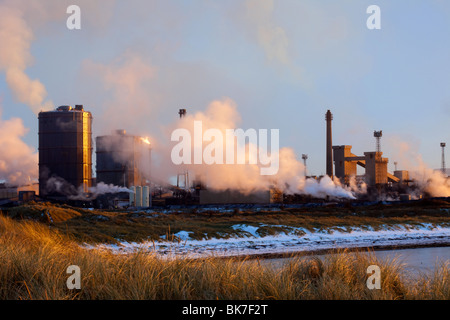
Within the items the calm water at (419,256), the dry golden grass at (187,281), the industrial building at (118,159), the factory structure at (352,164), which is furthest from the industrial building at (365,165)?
the dry golden grass at (187,281)

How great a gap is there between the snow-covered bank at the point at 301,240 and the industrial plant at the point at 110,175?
3546 centimetres

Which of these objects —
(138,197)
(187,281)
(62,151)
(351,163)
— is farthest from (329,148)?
(187,281)

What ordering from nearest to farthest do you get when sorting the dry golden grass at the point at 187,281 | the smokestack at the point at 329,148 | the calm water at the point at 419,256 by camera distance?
the dry golden grass at the point at 187,281, the calm water at the point at 419,256, the smokestack at the point at 329,148

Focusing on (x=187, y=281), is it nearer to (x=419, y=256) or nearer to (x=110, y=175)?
(x=419, y=256)

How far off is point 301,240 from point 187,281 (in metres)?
22.0

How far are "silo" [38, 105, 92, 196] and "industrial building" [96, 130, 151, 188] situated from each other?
4.55m

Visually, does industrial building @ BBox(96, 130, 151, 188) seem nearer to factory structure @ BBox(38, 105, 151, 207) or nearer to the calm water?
factory structure @ BBox(38, 105, 151, 207)

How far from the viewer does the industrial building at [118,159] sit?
79.4 meters

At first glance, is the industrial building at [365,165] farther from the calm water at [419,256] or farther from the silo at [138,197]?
the calm water at [419,256]

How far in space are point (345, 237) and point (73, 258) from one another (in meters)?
24.4

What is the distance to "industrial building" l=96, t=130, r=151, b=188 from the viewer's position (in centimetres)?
7938

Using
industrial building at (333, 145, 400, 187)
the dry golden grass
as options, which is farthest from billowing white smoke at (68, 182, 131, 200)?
the dry golden grass

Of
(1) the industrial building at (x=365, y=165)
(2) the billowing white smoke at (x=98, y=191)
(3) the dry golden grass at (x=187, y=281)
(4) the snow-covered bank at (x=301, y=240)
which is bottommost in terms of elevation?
(4) the snow-covered bank at (x=301, y=240)
